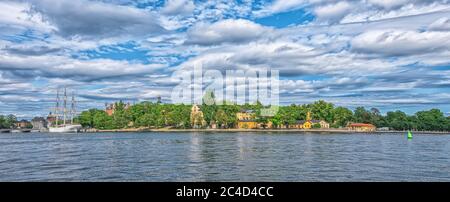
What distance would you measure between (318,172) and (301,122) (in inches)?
6777

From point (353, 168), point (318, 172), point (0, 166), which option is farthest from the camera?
point (0, 166)

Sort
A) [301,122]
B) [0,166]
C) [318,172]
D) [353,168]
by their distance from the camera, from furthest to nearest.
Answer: [301,122] < [0,166] < [353,168] < [318,172]
